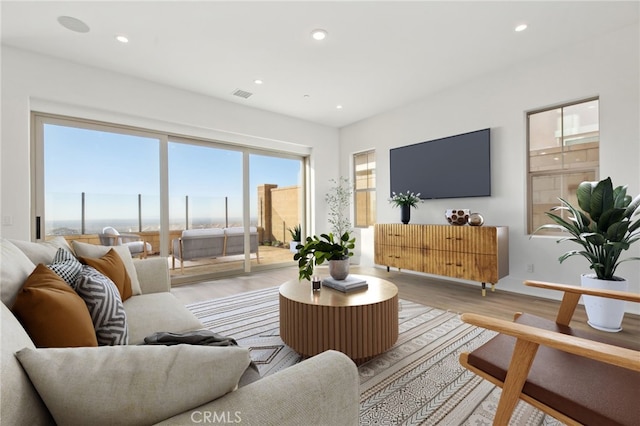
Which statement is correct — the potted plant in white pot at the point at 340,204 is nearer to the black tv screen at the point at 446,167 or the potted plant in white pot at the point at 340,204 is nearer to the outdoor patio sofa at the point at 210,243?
the black tv screen at the point at 446,167

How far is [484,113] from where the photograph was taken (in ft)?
12.8

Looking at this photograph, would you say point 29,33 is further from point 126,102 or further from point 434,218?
point 434,218

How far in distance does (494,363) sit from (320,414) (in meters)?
0.84

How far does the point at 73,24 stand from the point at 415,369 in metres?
4.08

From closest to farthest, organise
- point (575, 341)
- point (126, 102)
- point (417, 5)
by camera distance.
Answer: point (575, 341) < point (417, 5) < point (126, 102)

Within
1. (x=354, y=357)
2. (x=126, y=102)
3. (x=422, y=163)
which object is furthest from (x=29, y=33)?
(x=422, y=163)

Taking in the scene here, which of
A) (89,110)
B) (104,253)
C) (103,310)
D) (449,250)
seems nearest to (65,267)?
(103,310)

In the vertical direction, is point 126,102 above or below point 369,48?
below

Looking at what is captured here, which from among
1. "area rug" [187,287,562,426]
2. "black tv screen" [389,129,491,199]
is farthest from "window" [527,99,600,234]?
"area rug" [187,287,562,426]

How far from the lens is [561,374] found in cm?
110

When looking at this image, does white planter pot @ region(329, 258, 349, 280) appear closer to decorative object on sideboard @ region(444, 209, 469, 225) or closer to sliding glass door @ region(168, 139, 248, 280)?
decorative object on sideboard @ region(444, 209, 469, 225)

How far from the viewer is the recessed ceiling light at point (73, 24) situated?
2.62 meters

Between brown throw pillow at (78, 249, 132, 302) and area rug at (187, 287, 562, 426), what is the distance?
2.84 ft

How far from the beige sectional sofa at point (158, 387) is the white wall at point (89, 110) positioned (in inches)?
131
